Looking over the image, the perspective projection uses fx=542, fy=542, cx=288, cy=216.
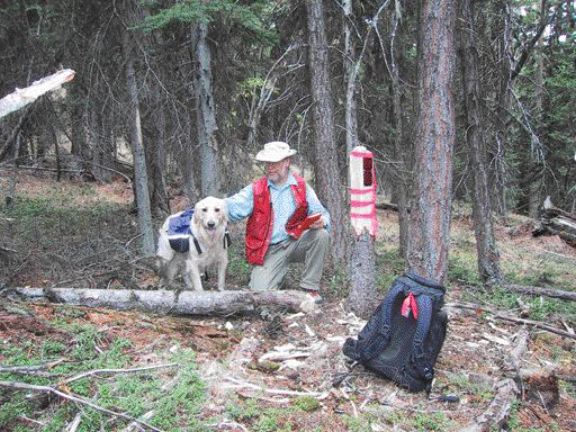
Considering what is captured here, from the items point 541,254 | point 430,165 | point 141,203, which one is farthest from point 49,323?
point 541,254

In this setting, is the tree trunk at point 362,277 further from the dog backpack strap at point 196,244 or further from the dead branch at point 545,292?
the dead branch at point 545,292

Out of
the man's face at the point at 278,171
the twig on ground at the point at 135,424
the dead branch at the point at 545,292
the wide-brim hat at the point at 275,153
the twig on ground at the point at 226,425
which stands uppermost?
the wide-brim hat at the point at 275,153

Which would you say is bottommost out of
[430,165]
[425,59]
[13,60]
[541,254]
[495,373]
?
[541,254]

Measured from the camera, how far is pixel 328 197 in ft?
28.9

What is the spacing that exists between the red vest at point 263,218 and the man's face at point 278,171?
0.35 feet

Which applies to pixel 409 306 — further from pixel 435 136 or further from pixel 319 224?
pixel 319 224

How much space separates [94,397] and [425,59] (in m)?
4.17

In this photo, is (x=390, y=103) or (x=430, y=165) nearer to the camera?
(x=430, y=165)

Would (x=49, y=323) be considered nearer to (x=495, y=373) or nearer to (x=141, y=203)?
(x=495, y=373)

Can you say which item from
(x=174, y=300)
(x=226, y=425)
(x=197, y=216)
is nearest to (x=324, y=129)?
(x=197, y=216)

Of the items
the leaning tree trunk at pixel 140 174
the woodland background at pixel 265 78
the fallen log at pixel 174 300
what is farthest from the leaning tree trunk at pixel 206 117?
the fallen log at pixel 174 300

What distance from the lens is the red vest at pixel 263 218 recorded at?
6.29 meters

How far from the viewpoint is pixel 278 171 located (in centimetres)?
625

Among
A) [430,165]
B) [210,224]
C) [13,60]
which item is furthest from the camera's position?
[13,60]
